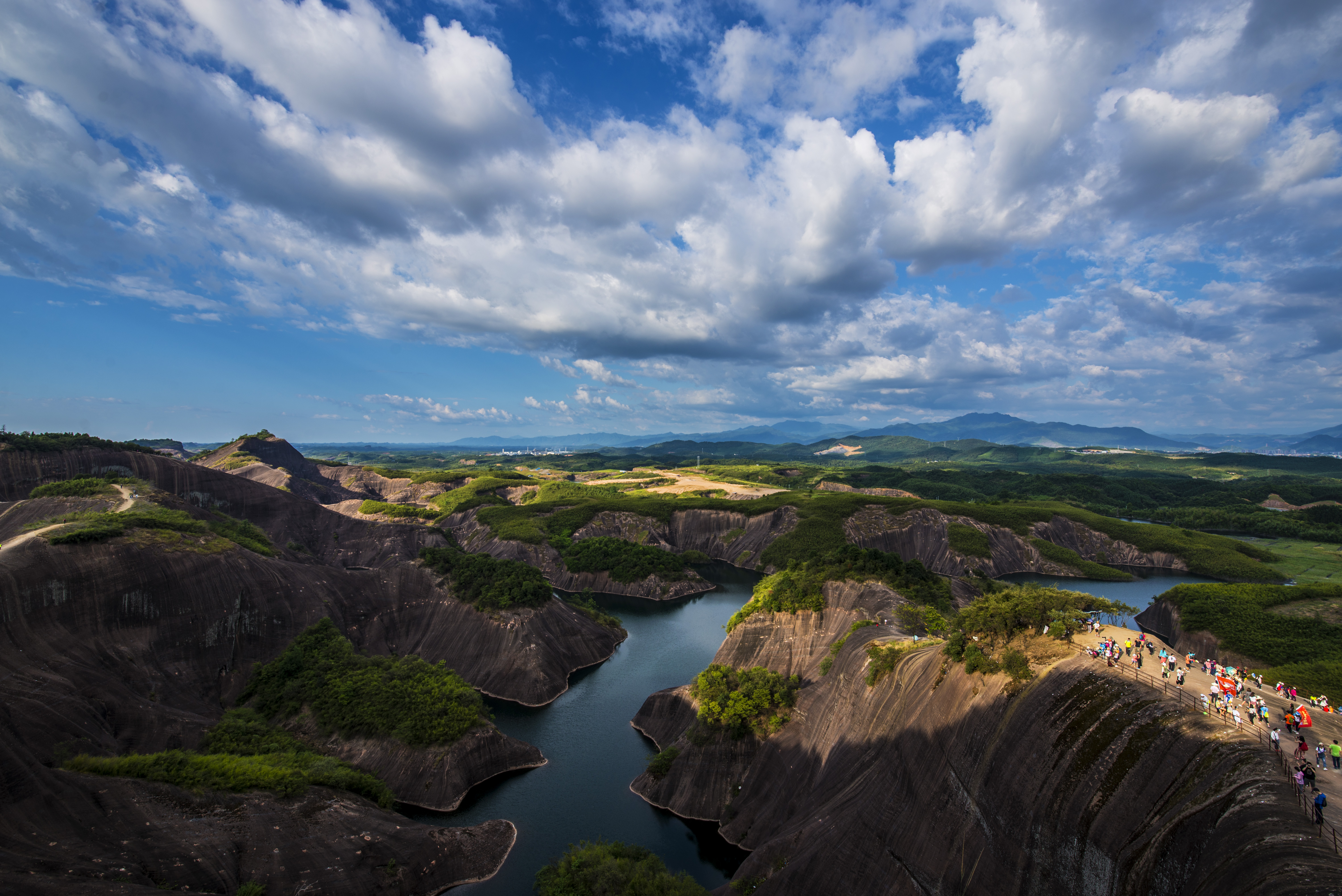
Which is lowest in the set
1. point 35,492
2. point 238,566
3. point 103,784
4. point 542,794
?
point 542,794

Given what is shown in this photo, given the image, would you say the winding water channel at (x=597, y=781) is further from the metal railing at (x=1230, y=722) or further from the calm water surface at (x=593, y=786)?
the metal railing at (x=1230, y=722)

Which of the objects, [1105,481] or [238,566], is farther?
[1105,481]

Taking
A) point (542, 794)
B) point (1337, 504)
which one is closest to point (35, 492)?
point (542, 794)

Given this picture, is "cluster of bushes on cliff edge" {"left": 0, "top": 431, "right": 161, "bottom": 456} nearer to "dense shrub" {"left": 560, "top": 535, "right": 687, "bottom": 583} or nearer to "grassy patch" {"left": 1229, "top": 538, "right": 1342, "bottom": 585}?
"dense shrub" {"left": 560, "top": 535, "right": 687, "bottom": 583}

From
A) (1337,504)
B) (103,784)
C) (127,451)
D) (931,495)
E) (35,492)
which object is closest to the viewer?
(103,784)

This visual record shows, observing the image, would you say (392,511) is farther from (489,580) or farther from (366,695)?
(366,695)

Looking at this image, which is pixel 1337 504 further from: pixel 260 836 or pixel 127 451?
pixel 127 451
